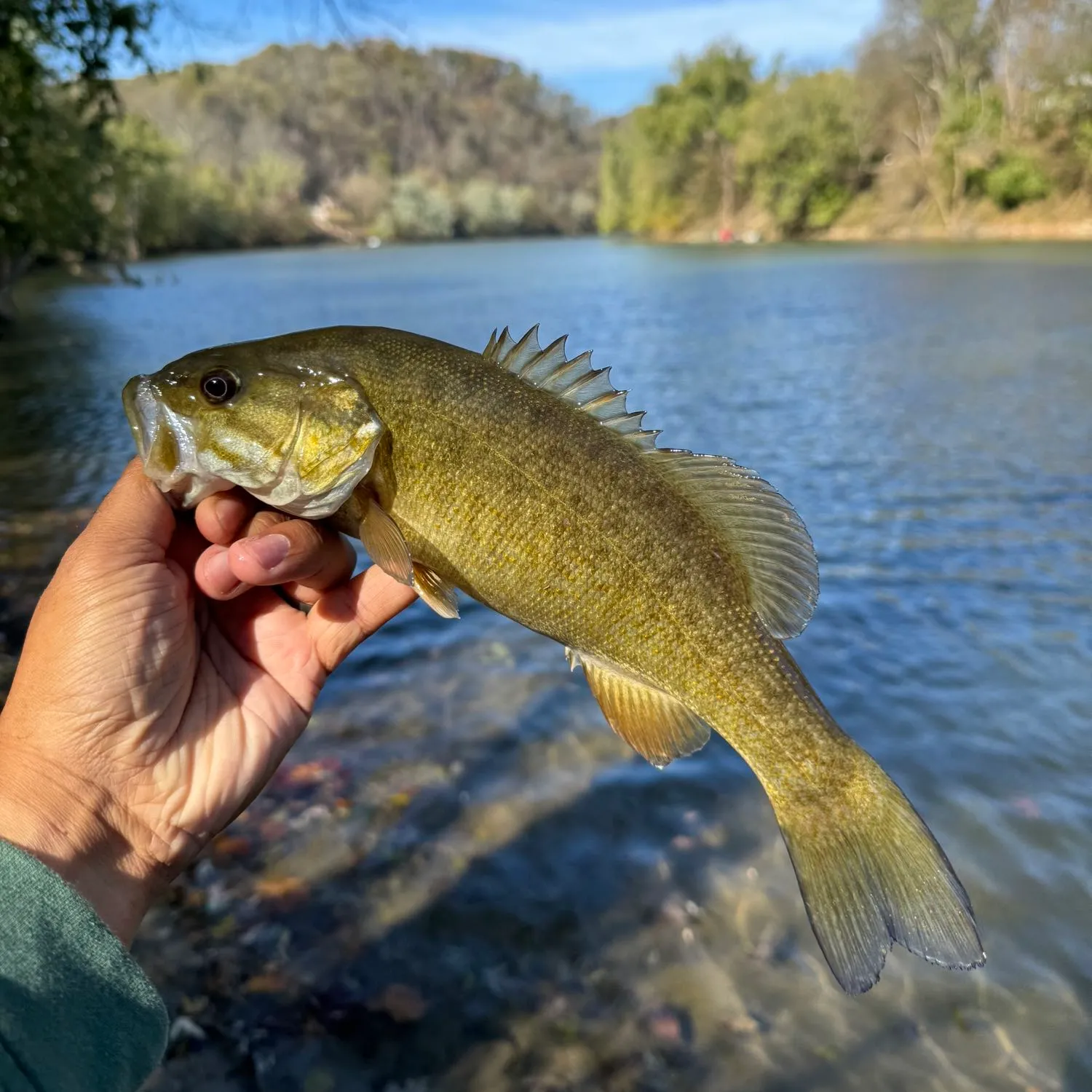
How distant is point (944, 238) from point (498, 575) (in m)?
73.4

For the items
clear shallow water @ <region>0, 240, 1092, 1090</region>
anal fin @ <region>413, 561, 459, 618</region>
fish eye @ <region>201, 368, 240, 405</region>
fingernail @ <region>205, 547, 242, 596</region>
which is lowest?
clear shallow water @ <region>0, 240, 1092, 1090</region>

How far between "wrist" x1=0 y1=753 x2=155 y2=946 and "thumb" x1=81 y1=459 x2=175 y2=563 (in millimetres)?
680

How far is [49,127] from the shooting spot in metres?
26.7

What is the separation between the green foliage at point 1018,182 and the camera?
208 feet

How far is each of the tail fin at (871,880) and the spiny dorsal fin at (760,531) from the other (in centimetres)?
49

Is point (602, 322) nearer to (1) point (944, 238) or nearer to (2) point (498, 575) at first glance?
(2) point (498, 575)

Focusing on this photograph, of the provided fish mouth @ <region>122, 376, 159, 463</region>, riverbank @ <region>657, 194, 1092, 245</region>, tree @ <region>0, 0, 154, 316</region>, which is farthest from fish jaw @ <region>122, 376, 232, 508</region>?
riverbank @ <region>657, 194, 1092, 245</region>

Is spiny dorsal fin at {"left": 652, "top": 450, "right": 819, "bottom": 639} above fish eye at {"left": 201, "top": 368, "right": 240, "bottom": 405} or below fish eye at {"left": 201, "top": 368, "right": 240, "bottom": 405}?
below

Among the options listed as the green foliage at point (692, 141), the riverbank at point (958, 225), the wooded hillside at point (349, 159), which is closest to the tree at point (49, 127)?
the wooded hillside at point (349, 159)

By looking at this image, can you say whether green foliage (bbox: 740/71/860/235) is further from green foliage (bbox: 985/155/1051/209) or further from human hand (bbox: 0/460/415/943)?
human hand (bbox: 0/460/415/943)

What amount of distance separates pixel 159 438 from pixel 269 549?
0.49 meters

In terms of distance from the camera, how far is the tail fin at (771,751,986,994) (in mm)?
2441

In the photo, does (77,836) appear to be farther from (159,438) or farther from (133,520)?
(159,438)

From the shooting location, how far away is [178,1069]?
155 inches
